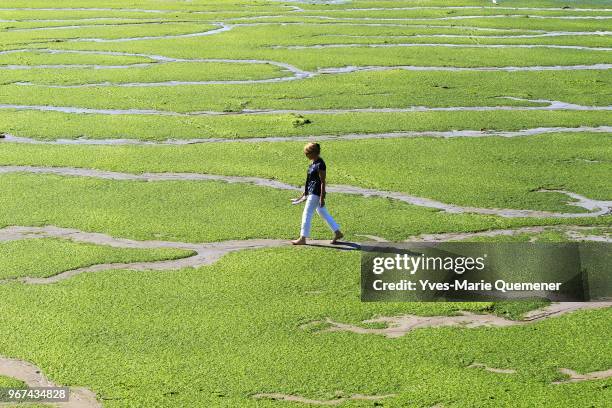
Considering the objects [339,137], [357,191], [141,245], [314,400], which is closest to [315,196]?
[141,245]

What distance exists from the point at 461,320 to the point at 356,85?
1612 centimetres

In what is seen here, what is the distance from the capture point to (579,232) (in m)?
14.7

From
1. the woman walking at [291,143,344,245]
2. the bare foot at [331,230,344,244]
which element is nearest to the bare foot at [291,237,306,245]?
the woman walking at [291,143,344,245]

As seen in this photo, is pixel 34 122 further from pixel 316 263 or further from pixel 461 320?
pixel 461 320

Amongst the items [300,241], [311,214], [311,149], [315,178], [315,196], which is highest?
[311,149]

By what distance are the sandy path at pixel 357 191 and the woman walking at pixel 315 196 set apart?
103 inches

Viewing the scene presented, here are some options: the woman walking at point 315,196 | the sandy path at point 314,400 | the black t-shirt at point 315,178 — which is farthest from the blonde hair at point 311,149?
the sandy path at point 314,400

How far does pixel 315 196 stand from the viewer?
1373cm

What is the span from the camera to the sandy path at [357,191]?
15.5 metres

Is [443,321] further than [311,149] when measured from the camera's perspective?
No

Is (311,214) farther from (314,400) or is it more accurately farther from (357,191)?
(314,400)

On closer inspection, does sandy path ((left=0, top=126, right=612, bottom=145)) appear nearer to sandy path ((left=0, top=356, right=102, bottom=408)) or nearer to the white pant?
the white pant

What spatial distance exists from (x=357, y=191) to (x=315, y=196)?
10.0 feet

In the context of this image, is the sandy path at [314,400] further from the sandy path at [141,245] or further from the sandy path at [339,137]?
the sandy path at [339,137]
